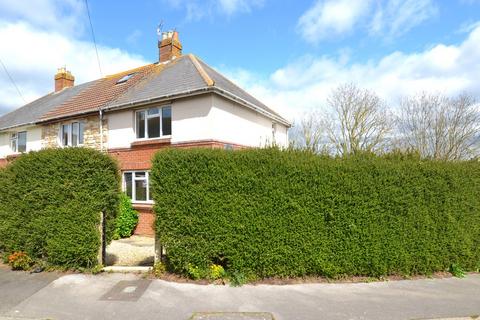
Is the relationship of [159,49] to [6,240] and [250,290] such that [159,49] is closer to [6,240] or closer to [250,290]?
[6,240]

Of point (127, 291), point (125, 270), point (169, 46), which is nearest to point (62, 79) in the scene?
point (169, 46)

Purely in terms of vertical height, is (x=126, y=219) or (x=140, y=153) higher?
(x=140, y=153)

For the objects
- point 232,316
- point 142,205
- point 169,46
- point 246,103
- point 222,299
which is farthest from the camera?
point 169,46

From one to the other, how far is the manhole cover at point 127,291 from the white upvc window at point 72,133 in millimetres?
9724

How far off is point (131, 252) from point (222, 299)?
15.0 feet

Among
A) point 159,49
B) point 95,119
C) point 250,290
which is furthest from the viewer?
point 159,49

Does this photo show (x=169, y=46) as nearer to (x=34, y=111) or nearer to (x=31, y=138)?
(x=31, y=138)

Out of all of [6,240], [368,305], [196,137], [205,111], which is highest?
[205,111]

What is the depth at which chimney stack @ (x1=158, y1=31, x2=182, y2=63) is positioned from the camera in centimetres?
1448

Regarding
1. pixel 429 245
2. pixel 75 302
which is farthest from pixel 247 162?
pixel 429 245

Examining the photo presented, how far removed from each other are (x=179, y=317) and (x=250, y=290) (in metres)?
1.43

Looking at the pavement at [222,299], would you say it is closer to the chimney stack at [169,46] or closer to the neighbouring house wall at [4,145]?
the chimney stack at [169,46]

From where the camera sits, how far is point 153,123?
1103 centimetres

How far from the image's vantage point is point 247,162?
551 cm
